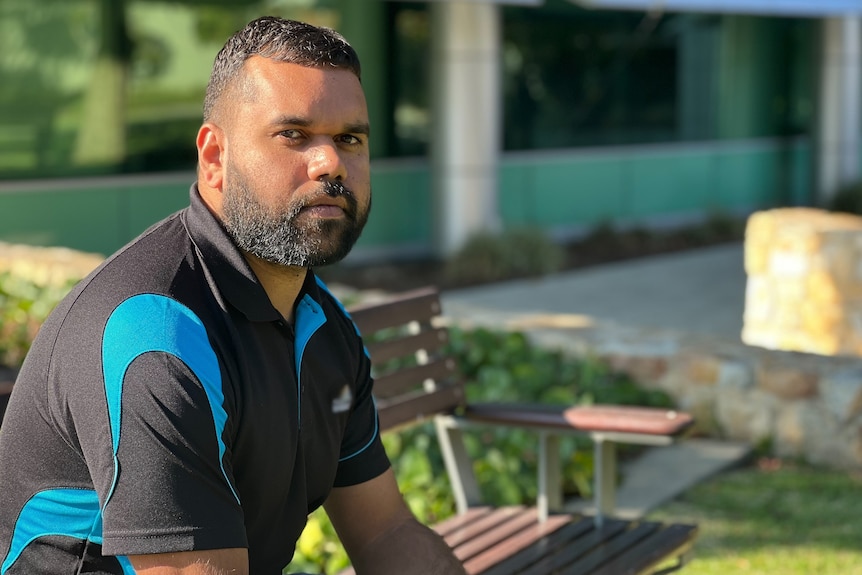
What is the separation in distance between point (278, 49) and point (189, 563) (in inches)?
32.6

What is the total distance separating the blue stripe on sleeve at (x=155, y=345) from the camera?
1944 mm

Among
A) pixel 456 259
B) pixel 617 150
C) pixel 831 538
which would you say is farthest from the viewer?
pixel 617 150

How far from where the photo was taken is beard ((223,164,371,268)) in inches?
86.3

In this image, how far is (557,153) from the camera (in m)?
14.6

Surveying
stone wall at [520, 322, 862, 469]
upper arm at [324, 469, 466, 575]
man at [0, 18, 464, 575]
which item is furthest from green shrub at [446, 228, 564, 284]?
man at [0, 18, 464, 575]

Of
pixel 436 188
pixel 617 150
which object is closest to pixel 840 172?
pixel 617 150

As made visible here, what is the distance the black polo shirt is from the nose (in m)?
0.19

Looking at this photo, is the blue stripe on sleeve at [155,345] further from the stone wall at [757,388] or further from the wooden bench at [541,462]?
the stone wall at [757,388]

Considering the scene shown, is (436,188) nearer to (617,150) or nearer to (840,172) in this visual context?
(617,150)

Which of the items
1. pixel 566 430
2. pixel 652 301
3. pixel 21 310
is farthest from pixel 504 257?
pixel 566 430

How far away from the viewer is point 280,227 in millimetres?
2191

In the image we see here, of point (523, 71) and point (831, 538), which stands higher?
point (523, 71)

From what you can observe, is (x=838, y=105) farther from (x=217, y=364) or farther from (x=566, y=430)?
(x=217, y=364)

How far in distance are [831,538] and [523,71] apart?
1005 cm
